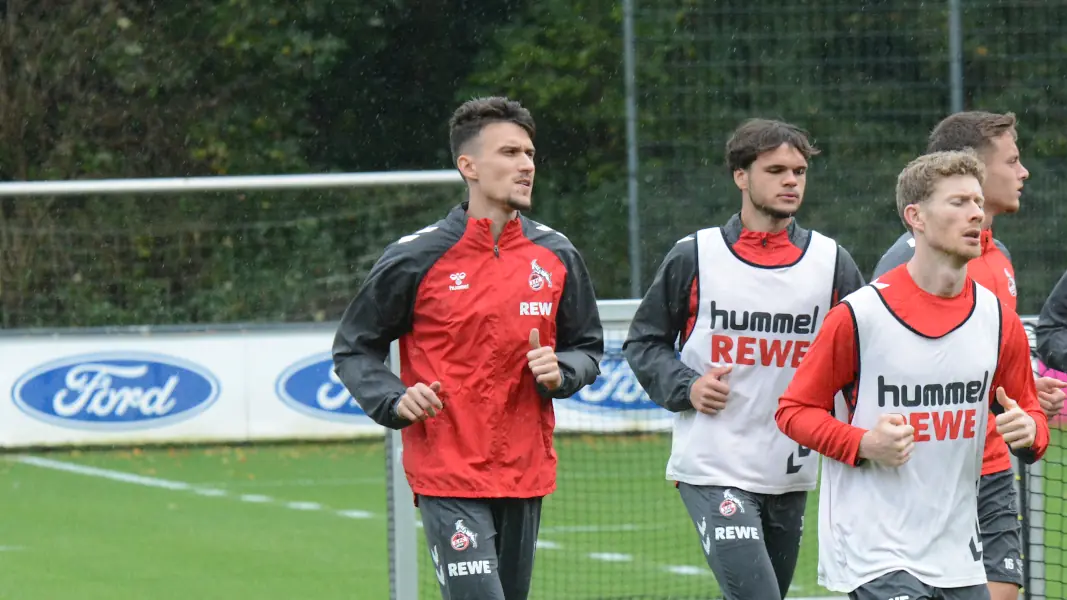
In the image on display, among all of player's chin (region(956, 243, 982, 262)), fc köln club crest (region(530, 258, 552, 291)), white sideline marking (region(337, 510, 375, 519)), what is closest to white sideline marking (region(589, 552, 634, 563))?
white sideline marking (region(337, 510, 375, 519))

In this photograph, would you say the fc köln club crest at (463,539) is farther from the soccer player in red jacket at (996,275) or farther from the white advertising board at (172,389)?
the white advertising board at (172,389)

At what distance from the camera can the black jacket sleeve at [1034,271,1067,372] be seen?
251 inches

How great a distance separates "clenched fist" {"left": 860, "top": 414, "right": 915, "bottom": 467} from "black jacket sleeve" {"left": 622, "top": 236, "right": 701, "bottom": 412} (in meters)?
1.28

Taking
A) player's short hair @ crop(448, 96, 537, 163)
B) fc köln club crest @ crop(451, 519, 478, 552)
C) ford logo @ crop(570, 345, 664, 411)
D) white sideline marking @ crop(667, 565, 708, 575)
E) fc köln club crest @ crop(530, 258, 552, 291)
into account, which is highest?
player's short hair @ crop(448, 96, 537, 163)

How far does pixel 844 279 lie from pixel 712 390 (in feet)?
2.20

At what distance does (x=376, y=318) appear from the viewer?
5742 mm

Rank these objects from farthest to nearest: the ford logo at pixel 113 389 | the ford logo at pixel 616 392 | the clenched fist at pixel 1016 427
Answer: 1. the ford logo at pixel 113 389
2. the ford logo at pixel 616 392
3. the clenched fist at pixel 1016 427

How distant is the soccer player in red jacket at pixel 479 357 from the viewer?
562 centimetres

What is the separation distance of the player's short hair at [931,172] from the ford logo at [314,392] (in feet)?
34.4

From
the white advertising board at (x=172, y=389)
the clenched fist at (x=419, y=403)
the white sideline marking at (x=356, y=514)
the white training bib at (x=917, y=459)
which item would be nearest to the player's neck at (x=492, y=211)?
the clenched fist at (x=419, y=403)

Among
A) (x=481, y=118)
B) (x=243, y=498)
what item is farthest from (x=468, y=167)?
(x=243, y=498)

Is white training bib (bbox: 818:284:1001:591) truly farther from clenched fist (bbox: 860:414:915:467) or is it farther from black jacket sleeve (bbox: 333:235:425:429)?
black jacket sleeve (bbox: 333:235:425:429)

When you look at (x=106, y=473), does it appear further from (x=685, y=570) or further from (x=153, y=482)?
(x=685, y=570)

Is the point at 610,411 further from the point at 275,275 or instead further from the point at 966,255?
the point at 275,275
